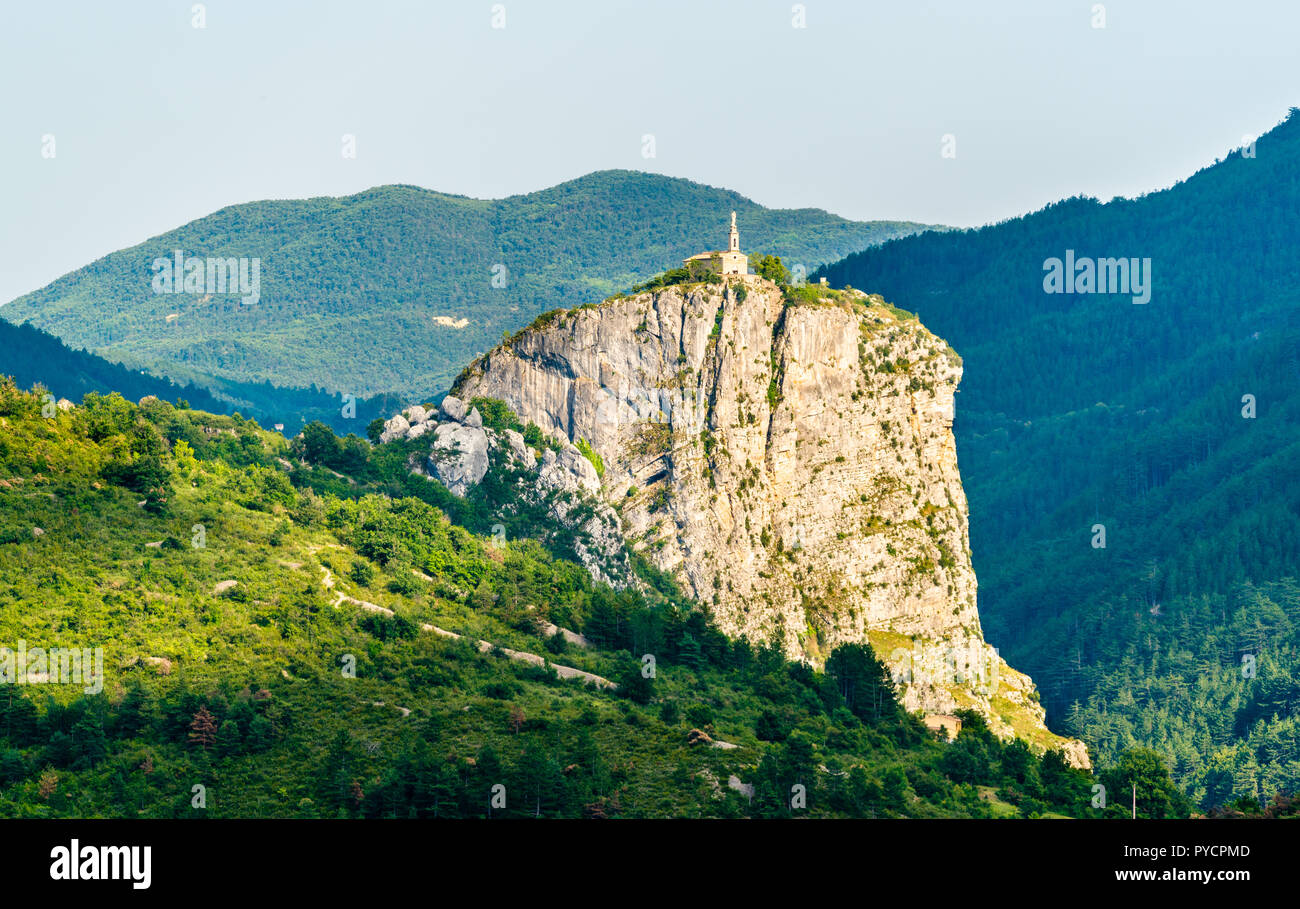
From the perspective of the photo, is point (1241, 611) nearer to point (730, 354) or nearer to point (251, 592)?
point (730, 354)

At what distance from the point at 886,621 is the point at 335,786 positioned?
57.9 meters

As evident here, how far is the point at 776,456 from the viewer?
117062mm

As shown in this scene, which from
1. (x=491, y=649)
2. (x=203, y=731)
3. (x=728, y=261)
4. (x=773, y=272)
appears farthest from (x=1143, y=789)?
(x=203, y=731)

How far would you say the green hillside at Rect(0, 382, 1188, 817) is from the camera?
7006 centimetres

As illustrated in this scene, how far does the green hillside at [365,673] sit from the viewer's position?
70062 mm

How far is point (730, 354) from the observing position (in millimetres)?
113812

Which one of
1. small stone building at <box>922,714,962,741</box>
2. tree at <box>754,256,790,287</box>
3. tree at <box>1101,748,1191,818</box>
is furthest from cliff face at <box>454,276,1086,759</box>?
tree at <box>1101,748,1191,818</box>

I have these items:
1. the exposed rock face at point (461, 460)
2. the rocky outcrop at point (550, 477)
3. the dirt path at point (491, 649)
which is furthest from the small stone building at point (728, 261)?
the dirt path at point (491, 649)

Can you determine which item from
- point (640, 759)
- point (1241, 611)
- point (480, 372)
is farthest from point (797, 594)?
point (1241, 611)

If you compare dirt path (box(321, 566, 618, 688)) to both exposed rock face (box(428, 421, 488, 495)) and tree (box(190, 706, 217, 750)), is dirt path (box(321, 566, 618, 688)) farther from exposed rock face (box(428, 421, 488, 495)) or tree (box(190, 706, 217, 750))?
exposed rock face (box(428, 421, 488, 495))

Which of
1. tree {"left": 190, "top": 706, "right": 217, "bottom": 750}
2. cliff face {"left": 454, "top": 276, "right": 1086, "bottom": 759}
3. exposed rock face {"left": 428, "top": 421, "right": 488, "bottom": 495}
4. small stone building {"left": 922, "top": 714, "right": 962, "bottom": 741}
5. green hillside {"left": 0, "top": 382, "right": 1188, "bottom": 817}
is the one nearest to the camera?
green hillside {"left": 0, "top": 382, "right": 1188, "bottom": 817}

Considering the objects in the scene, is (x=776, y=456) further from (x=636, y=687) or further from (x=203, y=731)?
(x=203, y=731)

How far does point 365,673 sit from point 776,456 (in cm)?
4186

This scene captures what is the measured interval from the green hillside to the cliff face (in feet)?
15.2
